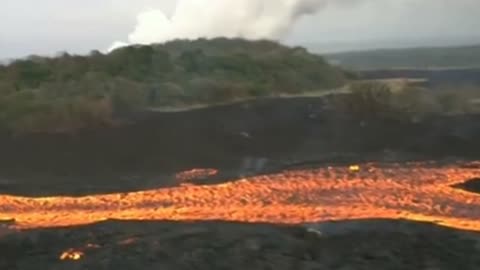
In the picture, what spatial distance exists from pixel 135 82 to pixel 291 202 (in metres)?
21.5

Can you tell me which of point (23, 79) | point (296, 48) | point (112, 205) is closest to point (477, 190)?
point (112, 205)

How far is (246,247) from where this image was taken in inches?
495

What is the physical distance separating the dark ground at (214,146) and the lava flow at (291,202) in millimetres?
1278

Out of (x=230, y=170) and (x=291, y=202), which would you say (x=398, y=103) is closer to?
(x=230, y=170)

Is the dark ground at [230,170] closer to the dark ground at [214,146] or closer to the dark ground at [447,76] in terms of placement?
the dark ground at [214,146]

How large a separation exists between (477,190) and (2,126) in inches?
697

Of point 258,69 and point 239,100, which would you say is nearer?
point 239,100

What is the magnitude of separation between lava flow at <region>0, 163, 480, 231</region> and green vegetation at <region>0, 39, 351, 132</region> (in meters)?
11.6

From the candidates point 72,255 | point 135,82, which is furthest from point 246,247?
point 135,82

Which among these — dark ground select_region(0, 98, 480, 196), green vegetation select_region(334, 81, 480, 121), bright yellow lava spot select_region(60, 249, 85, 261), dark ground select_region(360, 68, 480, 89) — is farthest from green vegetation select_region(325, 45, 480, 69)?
bright yellow lava spot select_region(60, 249, 85, 261)

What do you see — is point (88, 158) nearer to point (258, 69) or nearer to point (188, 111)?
point (188, 111)

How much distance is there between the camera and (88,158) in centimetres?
2255

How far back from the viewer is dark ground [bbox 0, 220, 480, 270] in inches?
463

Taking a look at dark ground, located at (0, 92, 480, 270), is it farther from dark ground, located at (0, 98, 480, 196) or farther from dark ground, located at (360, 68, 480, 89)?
dark ground, located at (360, 68, 480, 89)
